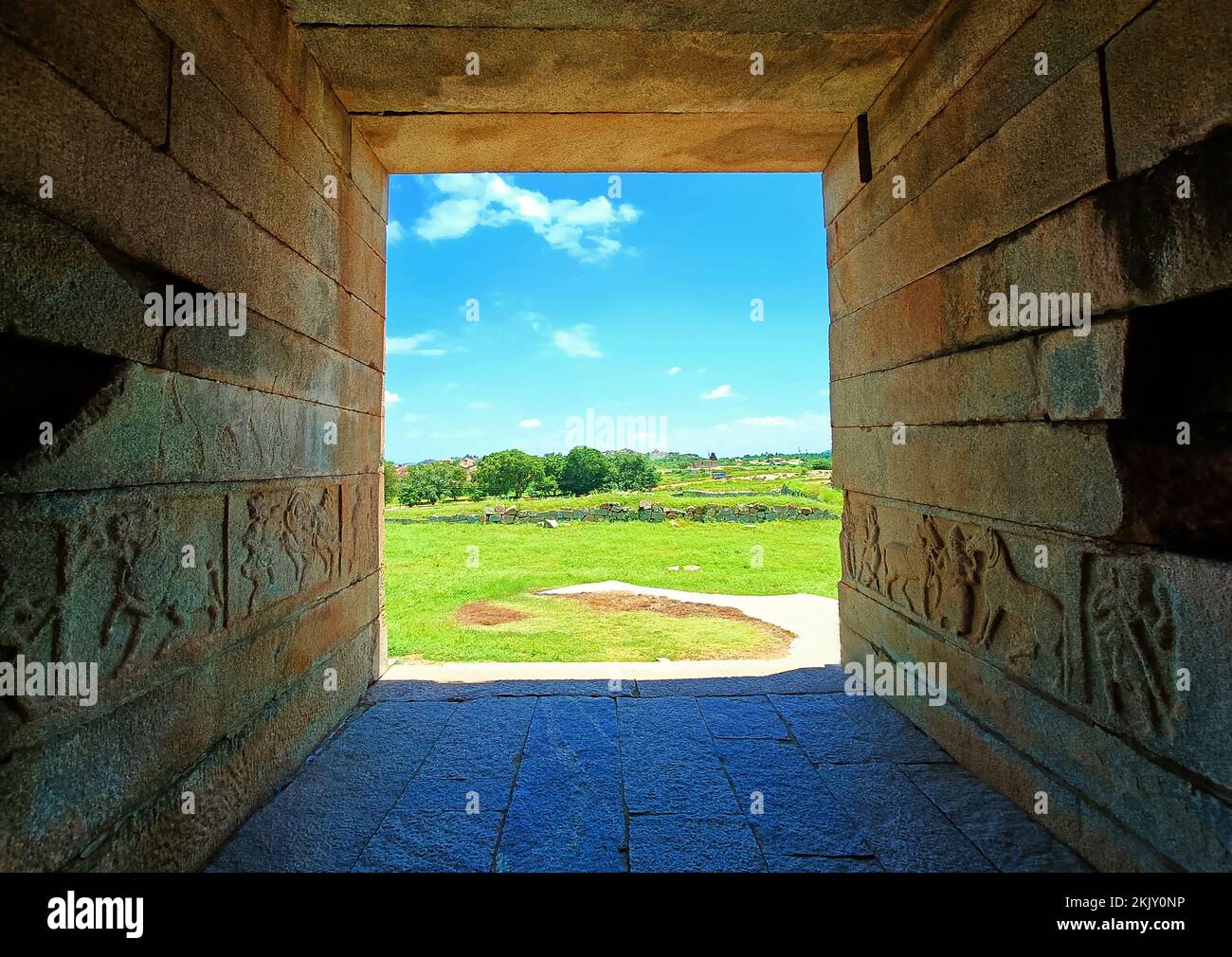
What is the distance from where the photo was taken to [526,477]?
51781mm

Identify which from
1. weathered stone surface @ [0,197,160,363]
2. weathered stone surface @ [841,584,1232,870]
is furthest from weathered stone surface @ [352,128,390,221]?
weathered stone surface @ [841,584,1232,870]

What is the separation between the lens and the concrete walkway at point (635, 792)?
7.48 ft

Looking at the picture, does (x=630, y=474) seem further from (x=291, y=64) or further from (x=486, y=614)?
(x=291, y=64)

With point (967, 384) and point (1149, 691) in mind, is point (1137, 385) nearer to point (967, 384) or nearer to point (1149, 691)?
point (967, 384)

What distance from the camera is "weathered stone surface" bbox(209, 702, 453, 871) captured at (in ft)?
7.58

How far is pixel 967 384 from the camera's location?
2830 mm

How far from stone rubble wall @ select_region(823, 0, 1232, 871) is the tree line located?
148 ft

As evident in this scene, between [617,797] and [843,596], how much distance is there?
8.30ft

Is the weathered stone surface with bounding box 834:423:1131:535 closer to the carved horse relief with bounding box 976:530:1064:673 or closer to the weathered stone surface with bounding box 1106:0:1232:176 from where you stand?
the carved horse relief with bounding box 976:530:1064:673

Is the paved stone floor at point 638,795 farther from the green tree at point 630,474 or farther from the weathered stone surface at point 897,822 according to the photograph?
the green tree at point 630,474

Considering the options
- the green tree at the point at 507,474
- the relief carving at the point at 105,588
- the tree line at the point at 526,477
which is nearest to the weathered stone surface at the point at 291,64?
the relief carving at the point at 105,588

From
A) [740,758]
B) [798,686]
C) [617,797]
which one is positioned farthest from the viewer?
[798,686]

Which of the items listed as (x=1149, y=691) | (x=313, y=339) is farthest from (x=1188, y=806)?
(x=313, y=339)

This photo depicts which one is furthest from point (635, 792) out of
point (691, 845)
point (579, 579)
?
point (579, 579)
